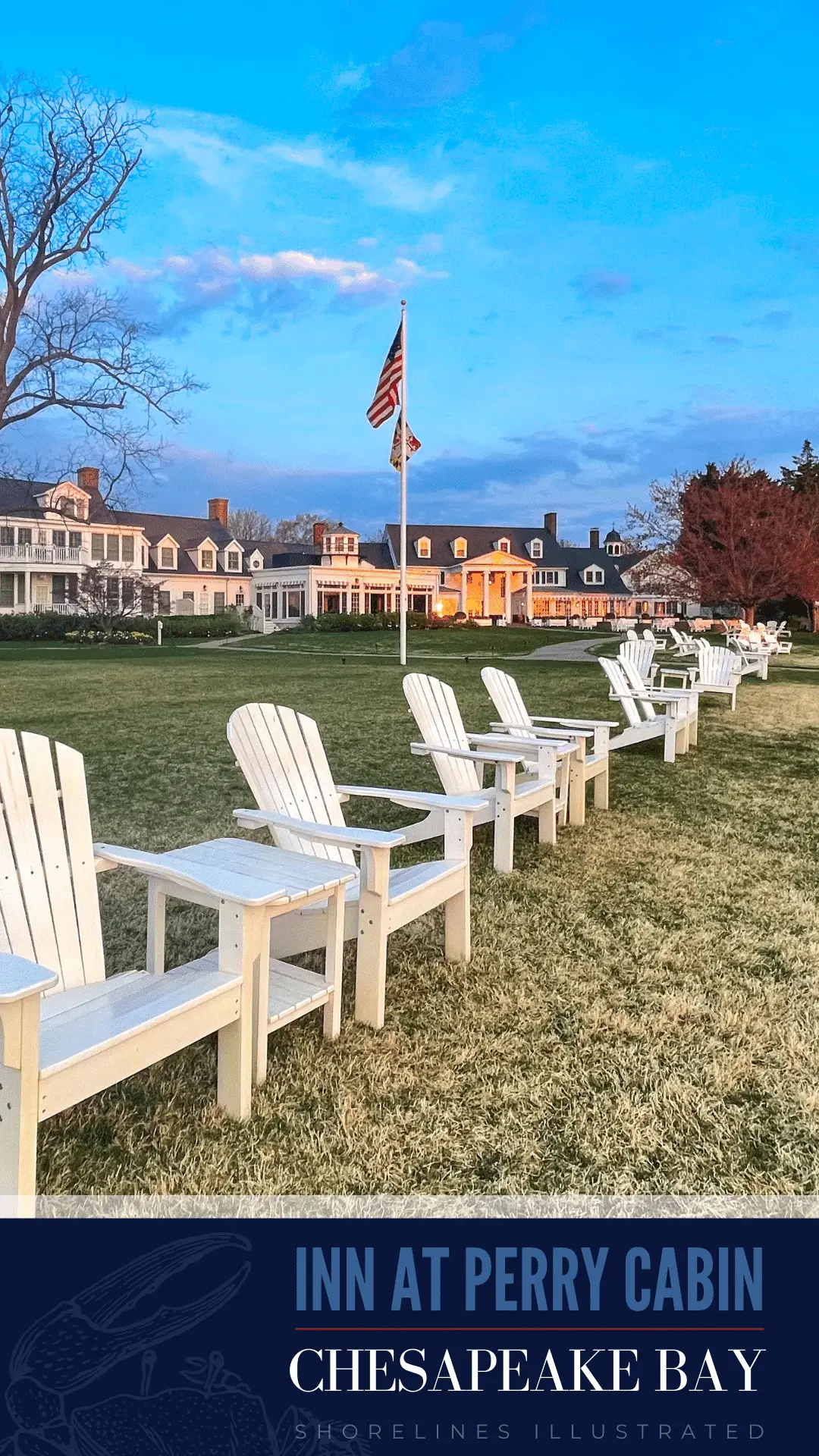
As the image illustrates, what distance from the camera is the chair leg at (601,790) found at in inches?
271

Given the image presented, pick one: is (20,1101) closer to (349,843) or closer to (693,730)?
(349,843)

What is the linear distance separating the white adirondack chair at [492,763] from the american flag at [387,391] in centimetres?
1441

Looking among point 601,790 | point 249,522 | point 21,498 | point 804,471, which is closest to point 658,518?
point 804,471

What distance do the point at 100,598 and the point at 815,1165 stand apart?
34.9m

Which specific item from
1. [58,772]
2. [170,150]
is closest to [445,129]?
[170,150]

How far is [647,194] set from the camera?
2250cm

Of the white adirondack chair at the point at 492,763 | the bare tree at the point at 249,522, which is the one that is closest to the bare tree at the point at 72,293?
the white adirondack chair at the point at 492,763

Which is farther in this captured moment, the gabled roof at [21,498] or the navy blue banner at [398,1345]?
the gabled roof at [21,498]

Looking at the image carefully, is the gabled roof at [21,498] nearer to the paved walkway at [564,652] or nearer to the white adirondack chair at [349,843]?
the paved walkway at [564,652]

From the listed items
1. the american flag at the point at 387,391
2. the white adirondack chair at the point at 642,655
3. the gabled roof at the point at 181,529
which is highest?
the gabled roof at the point at 181,529

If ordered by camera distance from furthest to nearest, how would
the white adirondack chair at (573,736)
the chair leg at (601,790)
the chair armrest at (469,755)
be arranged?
the chair leg at (601,790) < the white adirondack chair at (573,736) < the chair armrest at (469,755)

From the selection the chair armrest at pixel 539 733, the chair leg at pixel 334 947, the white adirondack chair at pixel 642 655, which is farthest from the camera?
the white adirondack chair at pixel 642 655

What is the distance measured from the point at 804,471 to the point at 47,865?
56.4m

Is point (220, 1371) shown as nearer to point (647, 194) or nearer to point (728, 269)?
point (647, 194)
